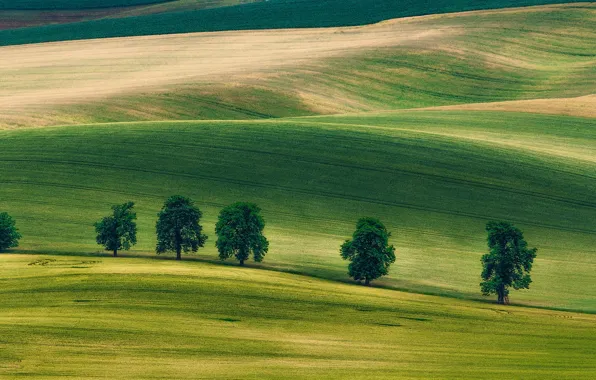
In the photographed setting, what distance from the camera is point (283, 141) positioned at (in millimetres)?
57281

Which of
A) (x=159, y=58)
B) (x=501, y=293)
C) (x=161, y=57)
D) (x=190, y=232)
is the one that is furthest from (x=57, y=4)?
(x=501, y=293)

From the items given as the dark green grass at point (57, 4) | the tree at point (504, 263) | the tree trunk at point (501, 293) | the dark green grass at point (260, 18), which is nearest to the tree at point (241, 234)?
the tree at point (504, 263)

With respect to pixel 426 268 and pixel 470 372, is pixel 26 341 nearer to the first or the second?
pixel 470 372

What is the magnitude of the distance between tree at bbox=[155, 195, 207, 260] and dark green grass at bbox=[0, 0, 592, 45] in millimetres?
63113

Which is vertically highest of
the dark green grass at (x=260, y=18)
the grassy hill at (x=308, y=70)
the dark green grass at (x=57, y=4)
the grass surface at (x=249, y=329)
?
the dark green grass at (x=57, y=4)

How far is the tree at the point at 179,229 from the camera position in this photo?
4116cm

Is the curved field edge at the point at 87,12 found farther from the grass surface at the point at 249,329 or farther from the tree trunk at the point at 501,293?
the tree trunk at the point at 501,293

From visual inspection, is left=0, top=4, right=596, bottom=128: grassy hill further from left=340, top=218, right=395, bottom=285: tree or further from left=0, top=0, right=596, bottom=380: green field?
left=340, top=218, right=395, bottom=285: tree

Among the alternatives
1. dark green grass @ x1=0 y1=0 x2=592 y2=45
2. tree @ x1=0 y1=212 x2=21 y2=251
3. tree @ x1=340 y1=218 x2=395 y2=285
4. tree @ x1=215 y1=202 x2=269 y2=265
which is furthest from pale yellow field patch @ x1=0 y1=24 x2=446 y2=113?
tree @ x1=340 y1=218 x2=395 y2=285

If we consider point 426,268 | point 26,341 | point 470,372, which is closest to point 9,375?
point 26,341

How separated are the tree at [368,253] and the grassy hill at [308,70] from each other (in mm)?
31559

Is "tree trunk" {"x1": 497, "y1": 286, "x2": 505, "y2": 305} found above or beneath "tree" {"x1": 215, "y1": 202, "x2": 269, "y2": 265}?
beneath

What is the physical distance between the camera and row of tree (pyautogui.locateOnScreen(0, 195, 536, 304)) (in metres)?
39.0

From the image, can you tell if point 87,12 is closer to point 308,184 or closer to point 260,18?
point 260,18
